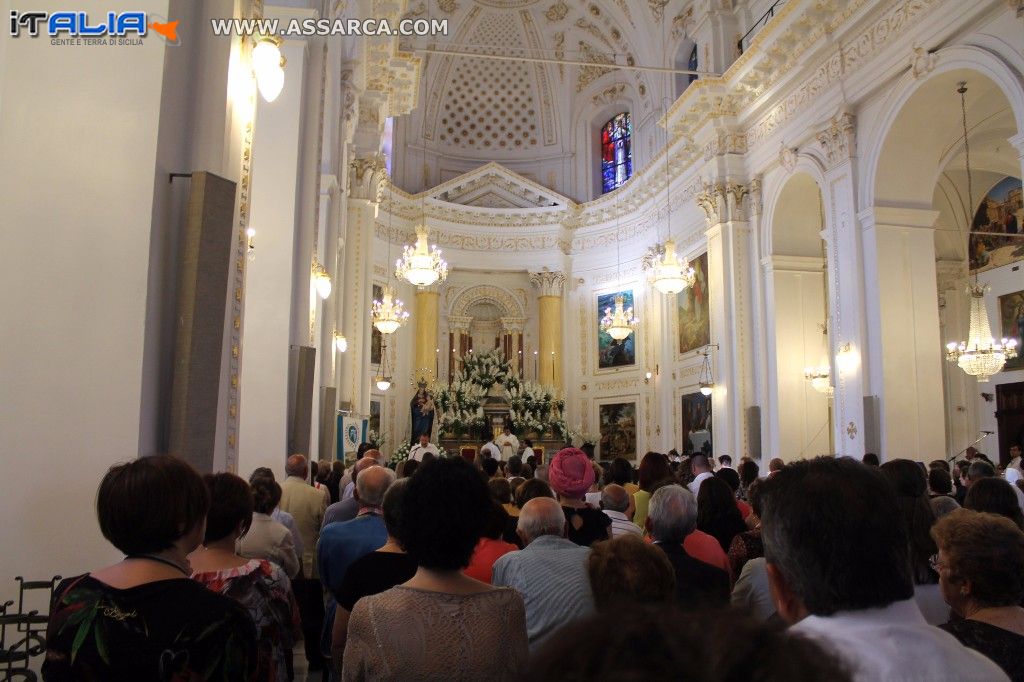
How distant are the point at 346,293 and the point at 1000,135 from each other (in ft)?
43.4

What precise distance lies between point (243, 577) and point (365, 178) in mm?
15913

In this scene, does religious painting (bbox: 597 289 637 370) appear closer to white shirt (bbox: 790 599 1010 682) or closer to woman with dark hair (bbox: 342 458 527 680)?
woman with dark hair (bbox: 342 458 527 680)

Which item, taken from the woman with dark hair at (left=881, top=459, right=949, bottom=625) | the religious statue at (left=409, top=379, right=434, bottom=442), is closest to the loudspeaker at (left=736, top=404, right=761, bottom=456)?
the religious statue at (left=409, top=379, right=434, bottom=442)

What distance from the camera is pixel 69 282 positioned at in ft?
13.9

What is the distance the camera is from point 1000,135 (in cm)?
1583

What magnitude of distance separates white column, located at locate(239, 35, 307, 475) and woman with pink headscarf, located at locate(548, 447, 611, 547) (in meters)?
4.53

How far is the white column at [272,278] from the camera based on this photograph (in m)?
8.16

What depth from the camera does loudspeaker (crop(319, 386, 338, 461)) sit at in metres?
12.0

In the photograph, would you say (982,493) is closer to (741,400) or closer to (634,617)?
(634,617)

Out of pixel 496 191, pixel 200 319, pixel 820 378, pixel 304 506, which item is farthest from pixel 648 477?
pixel 496 191

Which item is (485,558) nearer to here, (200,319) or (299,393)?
(200,319)

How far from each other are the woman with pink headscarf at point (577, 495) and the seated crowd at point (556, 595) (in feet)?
2.36

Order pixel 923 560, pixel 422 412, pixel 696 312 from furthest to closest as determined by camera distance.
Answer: pixel 422 412 → pixel 696 312 → pixel 923 560

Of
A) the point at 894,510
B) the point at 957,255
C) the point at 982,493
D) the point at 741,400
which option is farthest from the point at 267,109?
the point at 957,255
